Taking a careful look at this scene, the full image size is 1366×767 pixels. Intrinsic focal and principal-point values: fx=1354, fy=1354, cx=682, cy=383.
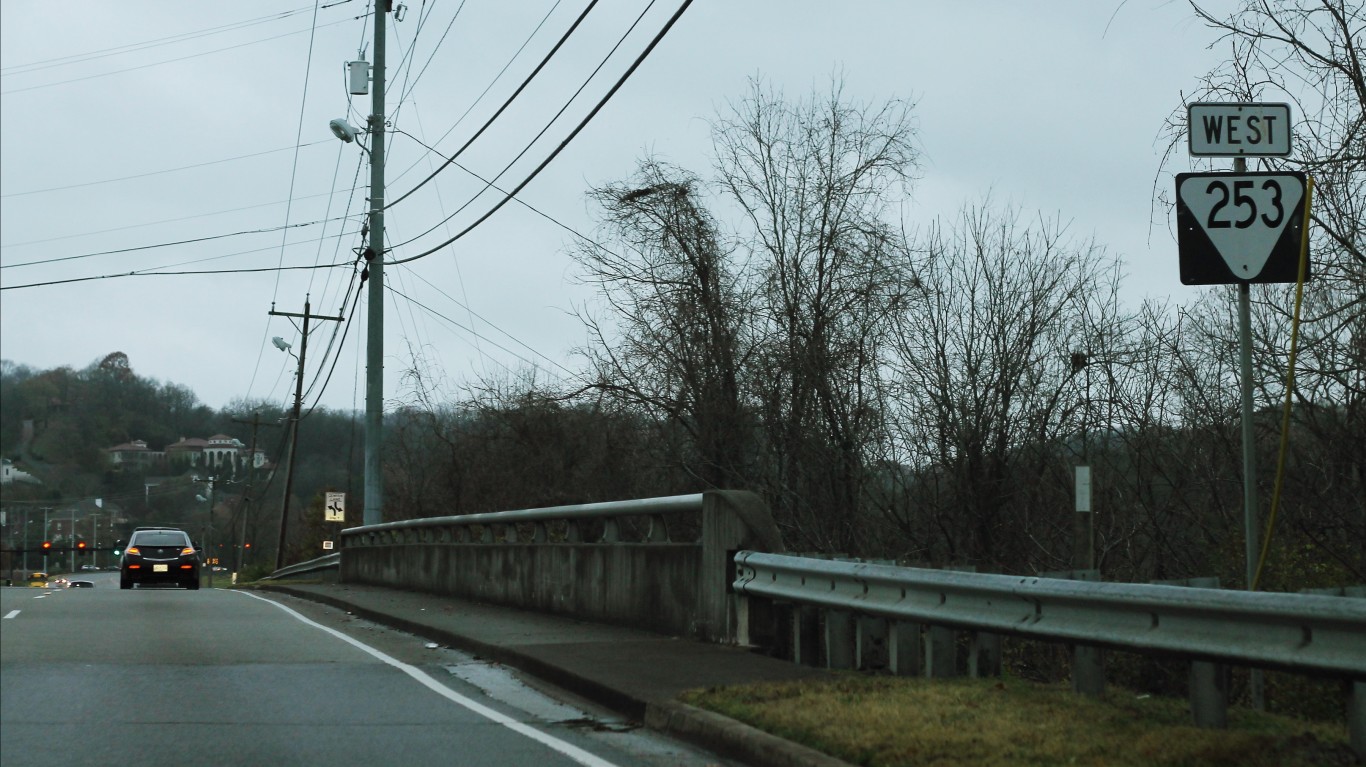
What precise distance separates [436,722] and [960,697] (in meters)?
3.10

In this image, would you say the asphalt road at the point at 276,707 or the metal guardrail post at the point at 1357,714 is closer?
the metal guardrail post at the point at 1357,714

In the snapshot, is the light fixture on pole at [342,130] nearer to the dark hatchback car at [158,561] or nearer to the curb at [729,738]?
the dark hatchback car at [158,561]

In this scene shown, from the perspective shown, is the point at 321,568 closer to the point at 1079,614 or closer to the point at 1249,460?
the point at 1079,614

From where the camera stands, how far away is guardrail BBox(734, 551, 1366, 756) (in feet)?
18.0

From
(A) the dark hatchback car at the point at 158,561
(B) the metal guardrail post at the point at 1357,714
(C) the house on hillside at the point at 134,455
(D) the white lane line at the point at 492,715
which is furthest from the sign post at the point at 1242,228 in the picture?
(A) the dark hatchback car at the point at 158,561

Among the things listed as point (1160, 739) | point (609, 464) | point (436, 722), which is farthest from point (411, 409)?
point (1160, 739)

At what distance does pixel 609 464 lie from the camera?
26719 millimetres

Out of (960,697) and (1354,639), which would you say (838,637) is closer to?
(960,697)

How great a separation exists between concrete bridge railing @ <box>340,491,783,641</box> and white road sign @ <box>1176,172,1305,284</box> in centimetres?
431

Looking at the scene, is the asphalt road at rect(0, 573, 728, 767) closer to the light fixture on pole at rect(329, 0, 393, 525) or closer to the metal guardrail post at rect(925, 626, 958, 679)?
the metal guardrail post at rect(925, 626, 958, 679)

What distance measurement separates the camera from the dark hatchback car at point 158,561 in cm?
3088

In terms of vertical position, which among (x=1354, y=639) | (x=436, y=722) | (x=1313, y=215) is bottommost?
(x=436, y=722)

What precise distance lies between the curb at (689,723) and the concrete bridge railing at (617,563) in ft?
4.82

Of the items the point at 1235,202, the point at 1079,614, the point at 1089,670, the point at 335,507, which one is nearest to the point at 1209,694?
the point at 1079,614
